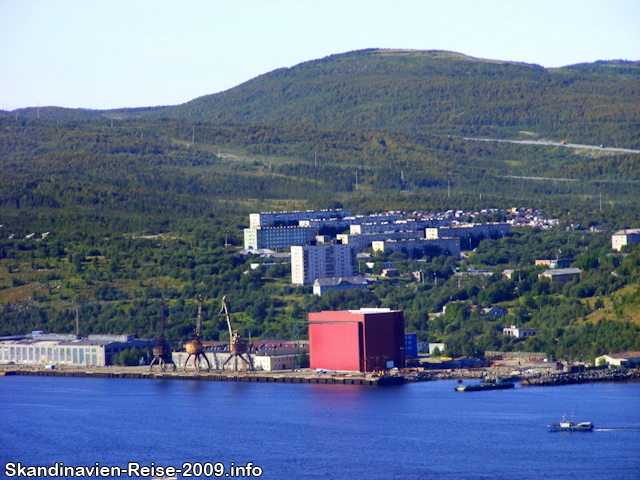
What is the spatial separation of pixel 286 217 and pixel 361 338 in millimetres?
27257

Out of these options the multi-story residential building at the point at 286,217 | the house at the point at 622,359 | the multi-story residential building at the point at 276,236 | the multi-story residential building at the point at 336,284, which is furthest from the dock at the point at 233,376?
the multi-story residential building at the point at 286,217

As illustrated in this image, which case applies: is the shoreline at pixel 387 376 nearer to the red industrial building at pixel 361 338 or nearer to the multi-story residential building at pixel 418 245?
the red industrial building at pixel 361 338

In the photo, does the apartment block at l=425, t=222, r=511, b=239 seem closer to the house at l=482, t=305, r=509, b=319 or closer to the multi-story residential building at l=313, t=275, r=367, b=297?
the multi-story residential building at l=313, t=275, r=367, b=297

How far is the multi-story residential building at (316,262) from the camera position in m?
47.4

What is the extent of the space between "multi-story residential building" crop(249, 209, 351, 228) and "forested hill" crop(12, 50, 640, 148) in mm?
32552

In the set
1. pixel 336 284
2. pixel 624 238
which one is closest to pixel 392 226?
pixel 624 238

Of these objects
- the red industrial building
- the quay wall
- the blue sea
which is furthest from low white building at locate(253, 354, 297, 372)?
the blue sea

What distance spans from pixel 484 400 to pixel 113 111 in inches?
4149

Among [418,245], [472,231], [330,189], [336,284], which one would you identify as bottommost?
[336,284]

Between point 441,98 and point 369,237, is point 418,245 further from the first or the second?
point 441,98

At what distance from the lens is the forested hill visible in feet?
311

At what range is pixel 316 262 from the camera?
47.6 meters

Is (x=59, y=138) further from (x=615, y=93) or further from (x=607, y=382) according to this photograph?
(x=607, y=382)

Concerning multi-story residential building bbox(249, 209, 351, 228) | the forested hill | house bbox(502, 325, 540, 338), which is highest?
the forested hill
